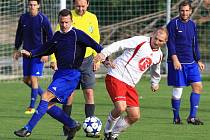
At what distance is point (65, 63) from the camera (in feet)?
31.3

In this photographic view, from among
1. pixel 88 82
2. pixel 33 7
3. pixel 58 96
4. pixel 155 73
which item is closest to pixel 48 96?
pixel 58 96

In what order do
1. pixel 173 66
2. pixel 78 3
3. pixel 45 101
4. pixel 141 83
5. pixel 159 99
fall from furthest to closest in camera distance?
pixel 141 83 → pixel 159 99 → pixel 173 66 → pixel 78 3 → pixel 45 101

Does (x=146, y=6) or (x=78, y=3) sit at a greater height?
(x=78, y=3)

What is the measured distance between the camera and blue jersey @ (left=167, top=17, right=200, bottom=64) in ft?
39.3

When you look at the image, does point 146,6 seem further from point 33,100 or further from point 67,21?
point 67,21

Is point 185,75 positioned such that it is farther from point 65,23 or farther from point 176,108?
point 65,23

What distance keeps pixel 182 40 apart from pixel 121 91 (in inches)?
113

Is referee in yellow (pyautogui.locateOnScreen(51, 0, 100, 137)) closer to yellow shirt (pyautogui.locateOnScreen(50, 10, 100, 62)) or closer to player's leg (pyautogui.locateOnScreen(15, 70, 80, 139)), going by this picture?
yellow shirt (pyautogui.locateOnScreen(50, 10, 100, 62))

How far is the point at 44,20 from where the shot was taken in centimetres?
1353

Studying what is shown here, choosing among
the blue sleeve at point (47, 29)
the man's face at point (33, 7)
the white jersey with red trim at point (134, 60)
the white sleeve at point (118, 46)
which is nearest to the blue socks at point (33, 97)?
the blue sleeve at point (47, 29)

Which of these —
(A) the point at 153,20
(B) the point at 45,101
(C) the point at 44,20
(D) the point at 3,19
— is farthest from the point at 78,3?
(A) the point at 153,20

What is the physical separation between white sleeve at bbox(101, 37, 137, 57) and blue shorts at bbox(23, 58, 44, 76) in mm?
4216

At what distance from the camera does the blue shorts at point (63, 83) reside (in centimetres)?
934

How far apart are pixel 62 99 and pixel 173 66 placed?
10.1ft
